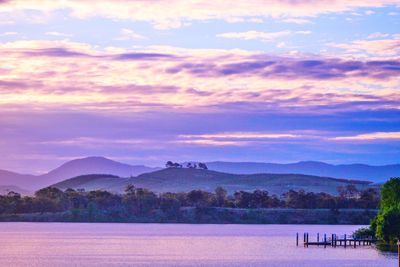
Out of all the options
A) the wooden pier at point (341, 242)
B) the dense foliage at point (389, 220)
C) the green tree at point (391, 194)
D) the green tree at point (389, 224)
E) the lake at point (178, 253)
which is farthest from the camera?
the green tree at point (391, 194)

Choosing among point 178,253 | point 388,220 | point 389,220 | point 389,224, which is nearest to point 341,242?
point 389,224

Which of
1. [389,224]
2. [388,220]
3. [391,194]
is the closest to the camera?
[388,220]

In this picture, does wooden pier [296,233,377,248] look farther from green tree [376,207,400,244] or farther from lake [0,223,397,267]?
green tree [376,207,400,244]

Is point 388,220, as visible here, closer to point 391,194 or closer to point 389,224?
point 389,224

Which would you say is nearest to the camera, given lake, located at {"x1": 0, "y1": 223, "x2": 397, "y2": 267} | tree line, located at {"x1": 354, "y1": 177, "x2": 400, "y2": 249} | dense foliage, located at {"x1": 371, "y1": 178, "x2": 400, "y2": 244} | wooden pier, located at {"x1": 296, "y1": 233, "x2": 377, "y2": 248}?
lake, located at {"x1": 0, "y1": 223, "x2": 397, "y2": 267}

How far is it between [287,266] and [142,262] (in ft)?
59.2

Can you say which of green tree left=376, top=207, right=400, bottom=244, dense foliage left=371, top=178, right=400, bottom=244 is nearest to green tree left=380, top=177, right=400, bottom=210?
dense foliage left=371, top=178, right=400, bottom=244

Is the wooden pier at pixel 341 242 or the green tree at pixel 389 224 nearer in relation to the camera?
the green tree at pixel 389 224

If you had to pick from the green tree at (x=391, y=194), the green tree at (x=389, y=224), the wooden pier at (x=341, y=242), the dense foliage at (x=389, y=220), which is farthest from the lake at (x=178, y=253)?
the green tree at (x=391, y=194)

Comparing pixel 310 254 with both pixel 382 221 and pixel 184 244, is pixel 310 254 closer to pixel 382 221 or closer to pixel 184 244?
pixel 382 221

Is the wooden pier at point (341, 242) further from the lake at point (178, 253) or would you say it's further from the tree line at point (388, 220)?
the lake at point (178, 253)

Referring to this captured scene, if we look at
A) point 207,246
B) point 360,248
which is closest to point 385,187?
point 360,248

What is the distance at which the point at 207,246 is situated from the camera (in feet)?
506

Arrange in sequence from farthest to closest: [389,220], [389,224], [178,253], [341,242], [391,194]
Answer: [341,242] → [391,194] → [389,224] → [389,220] → [178,253]
